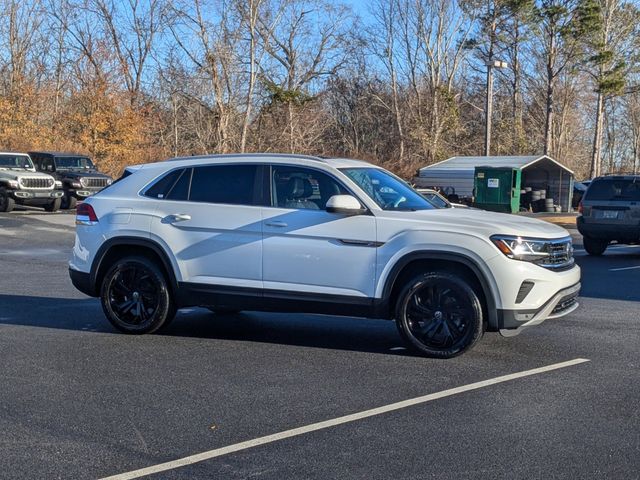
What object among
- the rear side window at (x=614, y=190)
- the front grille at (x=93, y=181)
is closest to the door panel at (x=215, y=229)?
the rear side window at (x=614, y=190)

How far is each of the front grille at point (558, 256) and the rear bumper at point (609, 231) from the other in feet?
32.2

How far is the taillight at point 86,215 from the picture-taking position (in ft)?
27.0

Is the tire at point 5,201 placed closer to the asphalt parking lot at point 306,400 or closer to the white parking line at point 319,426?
the asphalt parking lot at point 306,400

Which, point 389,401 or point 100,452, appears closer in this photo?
point 100,452

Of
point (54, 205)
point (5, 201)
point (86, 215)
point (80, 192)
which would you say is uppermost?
point (86, 215)

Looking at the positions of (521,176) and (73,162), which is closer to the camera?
(73,162)

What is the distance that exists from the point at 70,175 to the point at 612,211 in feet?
61.2

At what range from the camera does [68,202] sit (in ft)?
93.6

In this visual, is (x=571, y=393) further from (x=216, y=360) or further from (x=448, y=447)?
(x=216, y=360)

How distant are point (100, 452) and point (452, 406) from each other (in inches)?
93.6

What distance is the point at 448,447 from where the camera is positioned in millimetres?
4883

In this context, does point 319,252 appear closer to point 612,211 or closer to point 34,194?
point 612,211

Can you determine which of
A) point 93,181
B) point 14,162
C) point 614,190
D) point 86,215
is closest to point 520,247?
A: point 86,215

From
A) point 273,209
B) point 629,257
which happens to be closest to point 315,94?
point 629,257
